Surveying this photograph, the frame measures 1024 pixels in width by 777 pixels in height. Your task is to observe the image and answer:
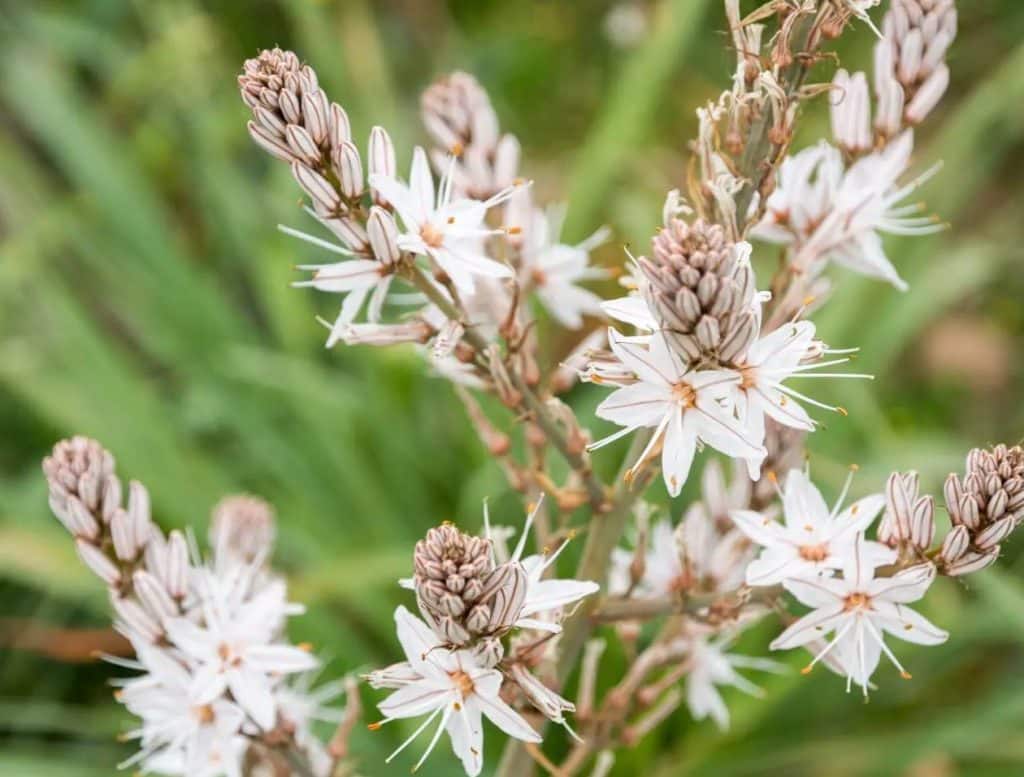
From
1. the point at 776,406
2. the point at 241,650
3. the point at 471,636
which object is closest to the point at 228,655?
the point at 241,650

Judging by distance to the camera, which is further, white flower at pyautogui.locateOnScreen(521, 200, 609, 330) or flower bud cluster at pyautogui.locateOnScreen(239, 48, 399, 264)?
white flower at pyautogui.locateOnScreen(521, 200, 609, 330)

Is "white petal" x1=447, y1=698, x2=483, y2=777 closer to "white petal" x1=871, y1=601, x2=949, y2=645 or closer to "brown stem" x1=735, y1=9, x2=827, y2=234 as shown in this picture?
"white petal" x1=871, y1=601, x2=949, y2=645

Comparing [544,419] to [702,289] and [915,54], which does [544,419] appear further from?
[915,54]

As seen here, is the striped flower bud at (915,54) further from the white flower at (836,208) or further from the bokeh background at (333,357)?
the bokeh background at (333,357)

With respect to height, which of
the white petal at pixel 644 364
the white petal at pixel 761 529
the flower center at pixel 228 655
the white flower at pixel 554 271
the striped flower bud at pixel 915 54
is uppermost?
the striped flower bud at pixel 915 54

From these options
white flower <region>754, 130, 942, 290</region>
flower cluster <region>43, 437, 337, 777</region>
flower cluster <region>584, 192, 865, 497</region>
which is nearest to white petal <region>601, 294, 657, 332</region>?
flower cluster <region>584, 192, 865, 497</region>

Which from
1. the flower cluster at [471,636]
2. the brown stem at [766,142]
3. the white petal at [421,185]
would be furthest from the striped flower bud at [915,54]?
the flower cluster at [471,636]
